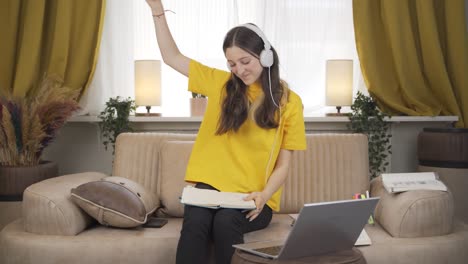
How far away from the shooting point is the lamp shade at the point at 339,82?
3465 mm

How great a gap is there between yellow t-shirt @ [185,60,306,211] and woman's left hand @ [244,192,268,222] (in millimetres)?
141

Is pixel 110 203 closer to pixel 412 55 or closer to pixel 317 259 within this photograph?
pixel 317 259

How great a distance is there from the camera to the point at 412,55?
11.7ft

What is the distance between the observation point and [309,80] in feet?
12.0

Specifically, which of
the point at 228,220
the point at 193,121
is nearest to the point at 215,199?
the point at 228,220

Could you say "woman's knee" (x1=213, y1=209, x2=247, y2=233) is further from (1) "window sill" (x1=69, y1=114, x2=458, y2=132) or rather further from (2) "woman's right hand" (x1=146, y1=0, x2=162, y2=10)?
(1) "window sill" (x1=69, y1=114, x2=458, y2=132)

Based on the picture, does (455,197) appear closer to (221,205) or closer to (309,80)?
(309,80)

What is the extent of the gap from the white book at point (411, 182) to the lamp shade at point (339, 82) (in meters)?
0.86

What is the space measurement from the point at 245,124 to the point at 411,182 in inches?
31.7

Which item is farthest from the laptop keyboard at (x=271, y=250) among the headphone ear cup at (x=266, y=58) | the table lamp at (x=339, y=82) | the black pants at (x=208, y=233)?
the table lamp at (x=339, y=82)

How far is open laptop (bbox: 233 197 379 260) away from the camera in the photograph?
1.68 meters

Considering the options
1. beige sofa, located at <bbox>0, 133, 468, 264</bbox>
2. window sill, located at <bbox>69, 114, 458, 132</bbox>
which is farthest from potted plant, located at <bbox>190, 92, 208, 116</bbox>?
beige sofa, located at <bbox>0, 133, 468, 264</bbox>

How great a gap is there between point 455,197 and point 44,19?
2.60m

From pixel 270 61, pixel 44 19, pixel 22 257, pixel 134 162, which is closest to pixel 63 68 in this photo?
pixel 44 19
